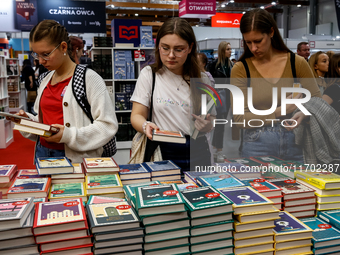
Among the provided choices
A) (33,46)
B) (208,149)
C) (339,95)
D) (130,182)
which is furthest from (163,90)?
(339,95)

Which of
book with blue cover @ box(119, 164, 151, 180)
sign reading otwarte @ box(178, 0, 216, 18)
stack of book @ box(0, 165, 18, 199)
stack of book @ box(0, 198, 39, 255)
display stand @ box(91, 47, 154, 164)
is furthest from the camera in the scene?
sign reading otwarte @ box(178, 0, 216, 18)

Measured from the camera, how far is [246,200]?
1.23 meters

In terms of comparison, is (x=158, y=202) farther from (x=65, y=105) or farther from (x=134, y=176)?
(x=65, y=105)

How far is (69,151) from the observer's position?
2.03m

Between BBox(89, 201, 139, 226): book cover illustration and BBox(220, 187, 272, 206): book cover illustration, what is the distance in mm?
395

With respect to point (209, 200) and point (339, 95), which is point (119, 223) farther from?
point (339, 95)

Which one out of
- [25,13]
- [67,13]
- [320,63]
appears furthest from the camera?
[25,13]

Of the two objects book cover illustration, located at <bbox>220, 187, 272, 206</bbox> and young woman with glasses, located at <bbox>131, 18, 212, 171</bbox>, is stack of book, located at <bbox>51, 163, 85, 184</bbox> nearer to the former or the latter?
young woman with glasses, located at <bbox>131, 18, 212, 171</bbox>

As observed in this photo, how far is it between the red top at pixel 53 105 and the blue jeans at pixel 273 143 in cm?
118

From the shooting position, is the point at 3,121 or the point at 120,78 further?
the point at 3,121

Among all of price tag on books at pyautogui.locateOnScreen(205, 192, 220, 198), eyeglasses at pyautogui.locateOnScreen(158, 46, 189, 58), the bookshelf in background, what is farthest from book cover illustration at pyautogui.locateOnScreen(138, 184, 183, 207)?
the bookshelf in background

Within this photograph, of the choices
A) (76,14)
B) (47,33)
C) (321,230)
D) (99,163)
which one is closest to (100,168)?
(99,163)

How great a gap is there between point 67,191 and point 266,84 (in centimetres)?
134

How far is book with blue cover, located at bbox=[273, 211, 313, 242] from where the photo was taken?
1.22 metres
